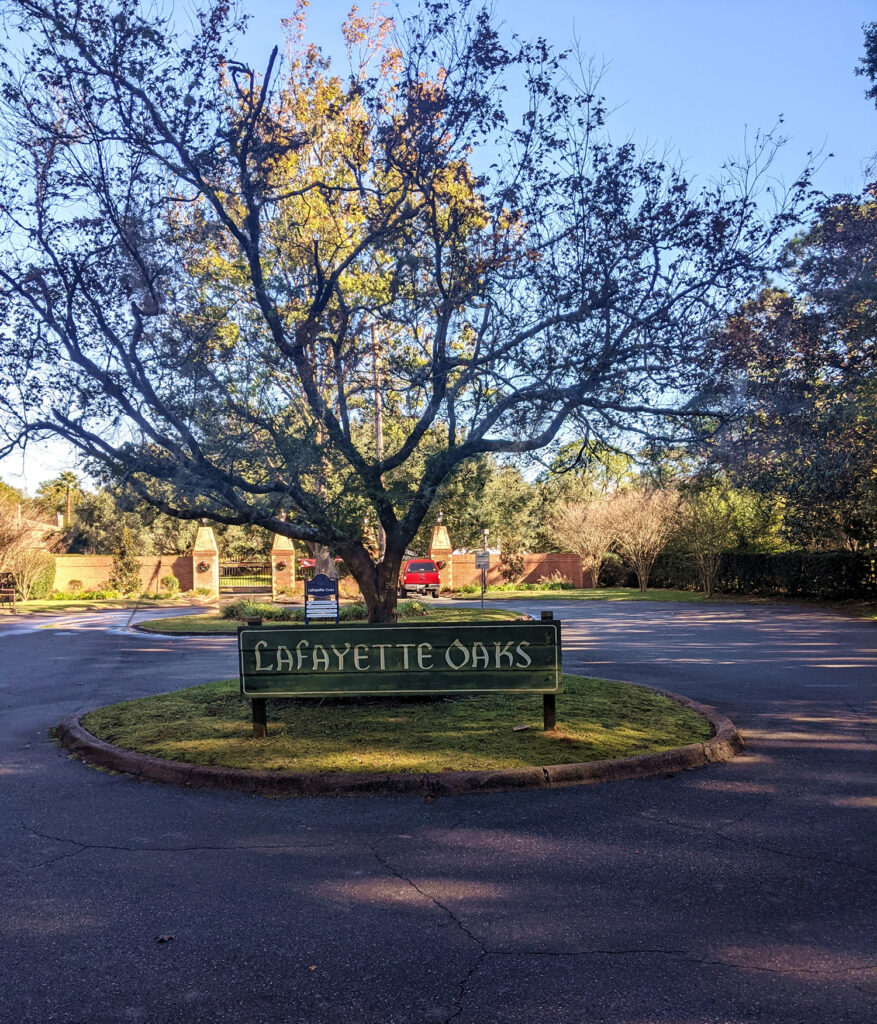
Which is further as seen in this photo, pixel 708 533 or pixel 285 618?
pixel 708 533

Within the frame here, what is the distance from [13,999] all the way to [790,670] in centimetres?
1157

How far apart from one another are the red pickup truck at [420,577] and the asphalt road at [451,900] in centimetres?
3145

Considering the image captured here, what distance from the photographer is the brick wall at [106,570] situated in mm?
40094

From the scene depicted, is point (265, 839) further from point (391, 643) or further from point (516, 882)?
point (391, 643)

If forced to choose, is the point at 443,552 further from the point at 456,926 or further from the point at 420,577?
the point at 456,926

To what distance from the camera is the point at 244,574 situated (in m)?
46.5

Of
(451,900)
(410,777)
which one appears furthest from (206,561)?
(451,900)

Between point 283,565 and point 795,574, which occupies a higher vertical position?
point 283,565

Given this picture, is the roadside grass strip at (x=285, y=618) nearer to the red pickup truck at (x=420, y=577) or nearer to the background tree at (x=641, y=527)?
the red pickup truck at (x=420, y=577)

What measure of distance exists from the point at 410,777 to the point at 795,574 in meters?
28.5

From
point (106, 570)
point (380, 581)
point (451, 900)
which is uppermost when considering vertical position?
point (380, 581)

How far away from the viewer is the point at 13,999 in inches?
131

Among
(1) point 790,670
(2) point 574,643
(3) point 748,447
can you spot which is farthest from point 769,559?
(3) point 748,447

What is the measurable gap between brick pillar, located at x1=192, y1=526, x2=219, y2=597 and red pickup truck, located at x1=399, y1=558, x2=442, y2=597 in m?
8.50
